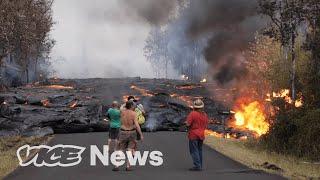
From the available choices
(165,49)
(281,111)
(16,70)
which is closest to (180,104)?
(281,111)

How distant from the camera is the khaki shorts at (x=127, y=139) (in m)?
14.8

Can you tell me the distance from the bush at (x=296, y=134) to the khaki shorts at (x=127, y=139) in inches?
341

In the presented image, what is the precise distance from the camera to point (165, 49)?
124938mm

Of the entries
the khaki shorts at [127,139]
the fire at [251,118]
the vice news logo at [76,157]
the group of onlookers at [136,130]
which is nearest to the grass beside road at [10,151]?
the vice news logo at [76,157]

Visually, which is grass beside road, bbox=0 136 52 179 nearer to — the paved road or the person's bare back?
the paved road

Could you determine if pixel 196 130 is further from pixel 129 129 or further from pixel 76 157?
pixel 76 157

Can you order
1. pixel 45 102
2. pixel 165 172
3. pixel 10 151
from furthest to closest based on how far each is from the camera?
pixel 45 102
pixel 10 151
pixel 165 172

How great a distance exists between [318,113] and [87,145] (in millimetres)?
9348

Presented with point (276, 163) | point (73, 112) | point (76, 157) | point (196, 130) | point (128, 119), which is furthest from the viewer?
point (73, 112)

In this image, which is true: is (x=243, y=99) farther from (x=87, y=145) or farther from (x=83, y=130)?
(x=87, y=145)

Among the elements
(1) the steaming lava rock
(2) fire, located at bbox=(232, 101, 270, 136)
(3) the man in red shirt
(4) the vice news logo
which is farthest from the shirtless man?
(2) fire, located at bbox=(232, 101, 270, 136)

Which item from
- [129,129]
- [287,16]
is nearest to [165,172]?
[129,129]

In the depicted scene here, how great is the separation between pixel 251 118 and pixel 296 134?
17577mm

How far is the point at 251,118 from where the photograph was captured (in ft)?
133
